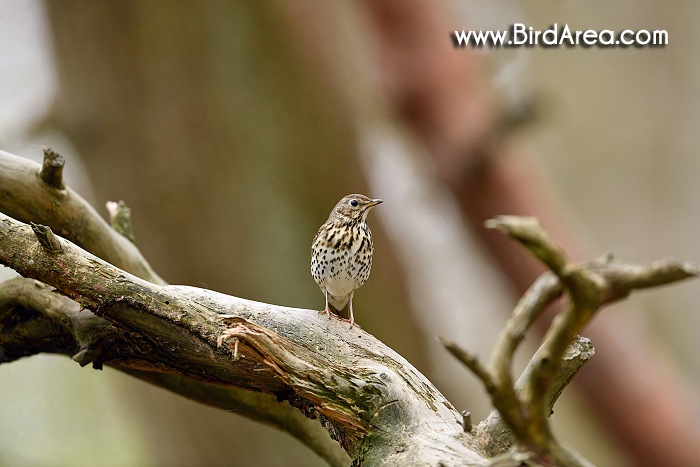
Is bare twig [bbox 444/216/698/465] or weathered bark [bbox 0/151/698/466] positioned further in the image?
weathered bark [bbox 0/151/698/466]

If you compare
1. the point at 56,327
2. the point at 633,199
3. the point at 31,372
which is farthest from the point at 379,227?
the point at 633,199

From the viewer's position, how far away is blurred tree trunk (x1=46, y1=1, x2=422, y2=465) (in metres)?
6.59

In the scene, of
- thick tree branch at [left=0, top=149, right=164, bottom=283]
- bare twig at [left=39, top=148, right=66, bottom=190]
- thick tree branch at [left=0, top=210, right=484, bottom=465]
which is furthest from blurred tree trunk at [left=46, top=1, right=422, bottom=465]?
thick tree branch at [left=0, top=210, right=484, bottom=465]

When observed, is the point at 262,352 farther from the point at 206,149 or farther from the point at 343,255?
the point at 206,149

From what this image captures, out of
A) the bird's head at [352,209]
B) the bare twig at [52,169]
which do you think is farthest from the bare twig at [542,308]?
the bird's head at [352,209]

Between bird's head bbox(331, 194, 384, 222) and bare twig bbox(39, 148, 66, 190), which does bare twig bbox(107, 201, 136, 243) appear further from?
bird's head bbox(331, 194, 384, 222)

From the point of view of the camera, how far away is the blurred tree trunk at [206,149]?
21.6ft

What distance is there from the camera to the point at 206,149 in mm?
6656

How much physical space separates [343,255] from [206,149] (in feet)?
12.2

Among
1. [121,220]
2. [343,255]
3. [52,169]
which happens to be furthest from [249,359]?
[343,255]

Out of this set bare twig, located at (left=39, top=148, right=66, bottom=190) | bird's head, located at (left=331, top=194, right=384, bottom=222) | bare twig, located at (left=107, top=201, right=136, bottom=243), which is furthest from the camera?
bird's head, located at (left=331, top=194, right=384, bottom=222)

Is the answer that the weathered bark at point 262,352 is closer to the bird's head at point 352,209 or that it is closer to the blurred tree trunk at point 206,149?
the bird's head at point 352,209

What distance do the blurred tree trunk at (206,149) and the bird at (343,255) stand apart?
3.33 m

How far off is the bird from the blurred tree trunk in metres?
3.33
